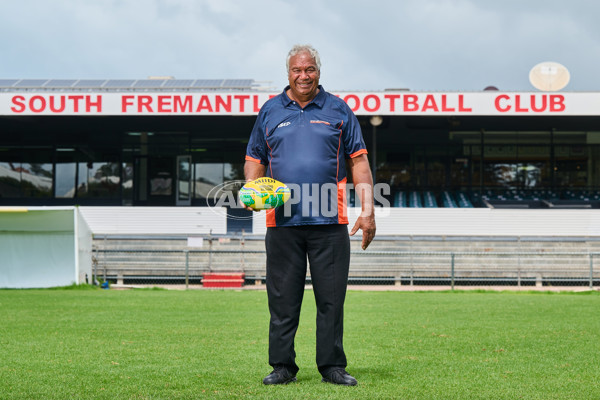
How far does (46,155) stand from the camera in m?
→ 30.7

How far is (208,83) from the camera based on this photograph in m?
27.8

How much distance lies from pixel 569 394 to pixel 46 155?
2897cm

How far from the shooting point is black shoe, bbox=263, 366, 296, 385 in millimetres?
4711

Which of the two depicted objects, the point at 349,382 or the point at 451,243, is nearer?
the point at 349,382

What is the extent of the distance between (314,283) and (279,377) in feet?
2.10

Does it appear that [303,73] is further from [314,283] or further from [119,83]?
[119,83]

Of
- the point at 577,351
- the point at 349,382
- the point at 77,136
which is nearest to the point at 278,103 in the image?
the point at 349,382

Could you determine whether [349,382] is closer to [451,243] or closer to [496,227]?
[451,243]

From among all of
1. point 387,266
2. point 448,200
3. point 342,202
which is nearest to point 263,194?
point 342,202

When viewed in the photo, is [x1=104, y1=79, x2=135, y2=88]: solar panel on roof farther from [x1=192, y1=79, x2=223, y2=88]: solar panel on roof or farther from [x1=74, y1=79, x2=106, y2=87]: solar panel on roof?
[x1=192, y1=79, x2=223, y2=88]: solar panel on roof

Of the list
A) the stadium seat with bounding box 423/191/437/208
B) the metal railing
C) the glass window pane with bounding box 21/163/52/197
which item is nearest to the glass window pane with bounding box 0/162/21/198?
the glass window pane with bounding box 21/163/52/197

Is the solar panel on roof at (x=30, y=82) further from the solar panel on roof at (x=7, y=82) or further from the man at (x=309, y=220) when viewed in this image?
the man at (x=309, y=220)

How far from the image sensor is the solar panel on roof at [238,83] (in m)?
27.0

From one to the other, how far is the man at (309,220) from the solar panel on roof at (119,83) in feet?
75.4
